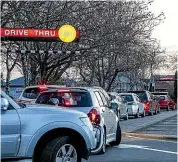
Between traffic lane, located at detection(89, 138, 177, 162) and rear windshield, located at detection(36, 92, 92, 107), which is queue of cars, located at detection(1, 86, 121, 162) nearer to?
traffic lane, located at detection(89, 138, 177, 162)

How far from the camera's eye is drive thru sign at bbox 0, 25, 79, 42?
1853 cm

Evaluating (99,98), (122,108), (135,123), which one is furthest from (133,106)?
(99,98)

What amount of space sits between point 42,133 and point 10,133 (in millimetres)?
532

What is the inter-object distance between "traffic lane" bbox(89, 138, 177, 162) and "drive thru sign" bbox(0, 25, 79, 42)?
24.2 ft

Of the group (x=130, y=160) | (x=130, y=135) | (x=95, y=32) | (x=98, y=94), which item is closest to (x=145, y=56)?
(x=95, y=32)

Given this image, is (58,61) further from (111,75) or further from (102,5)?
(111,75)

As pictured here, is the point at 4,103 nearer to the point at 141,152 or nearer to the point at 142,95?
the point at 141,152

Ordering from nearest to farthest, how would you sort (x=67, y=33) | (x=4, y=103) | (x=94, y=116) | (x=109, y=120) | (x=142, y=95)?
(x=4, y=103), (x=94, y=116), (x=109, y=120), (x=67, y=33), (x=142, y=95)

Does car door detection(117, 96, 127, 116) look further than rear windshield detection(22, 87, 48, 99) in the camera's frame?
Yes

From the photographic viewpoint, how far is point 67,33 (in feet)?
69.5

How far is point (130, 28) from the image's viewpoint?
23875mm

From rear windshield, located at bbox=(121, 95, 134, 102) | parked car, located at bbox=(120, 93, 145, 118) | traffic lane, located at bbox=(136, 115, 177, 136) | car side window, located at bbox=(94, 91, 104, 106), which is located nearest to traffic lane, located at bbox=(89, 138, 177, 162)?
car side window, located at bbox=(94, 91, 104, 106)

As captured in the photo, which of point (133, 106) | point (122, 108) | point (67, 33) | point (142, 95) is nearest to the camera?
point (67, 33)

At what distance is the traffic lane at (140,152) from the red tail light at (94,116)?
77 centimetres
